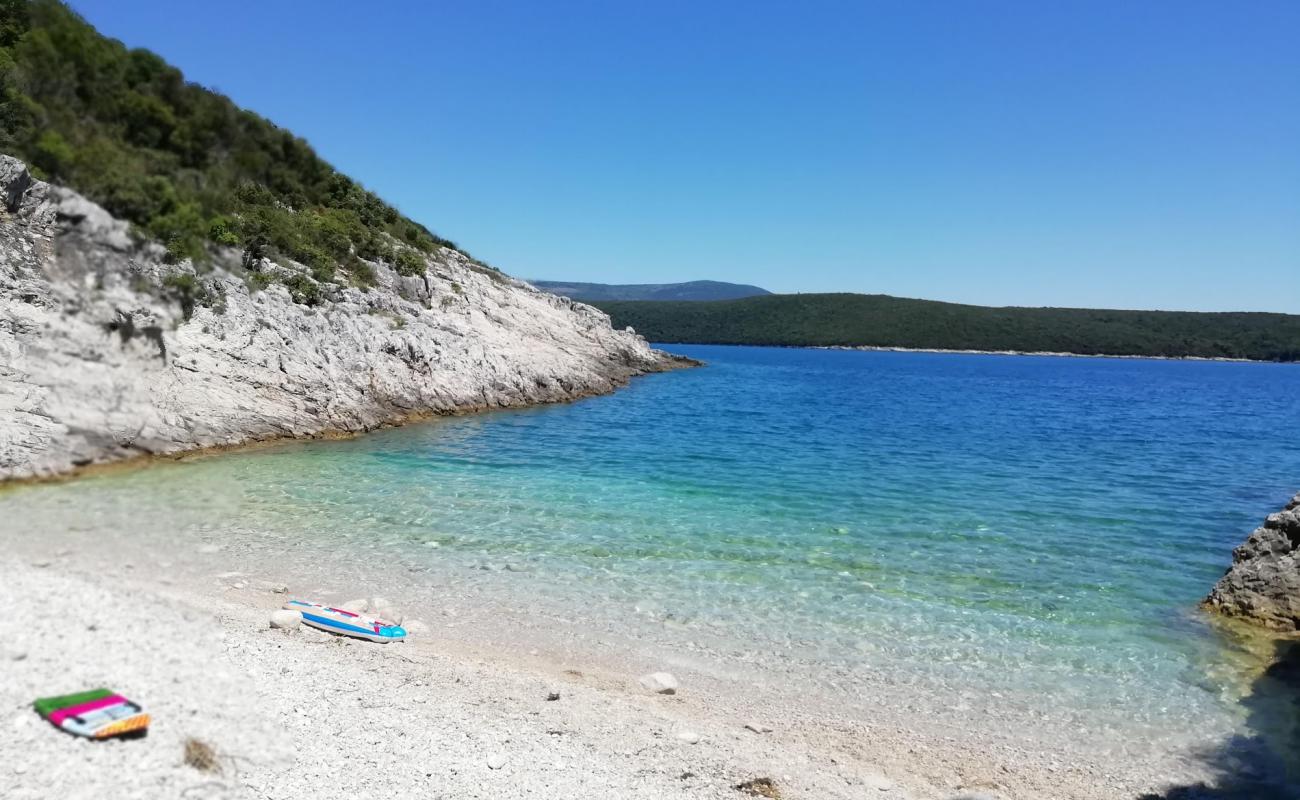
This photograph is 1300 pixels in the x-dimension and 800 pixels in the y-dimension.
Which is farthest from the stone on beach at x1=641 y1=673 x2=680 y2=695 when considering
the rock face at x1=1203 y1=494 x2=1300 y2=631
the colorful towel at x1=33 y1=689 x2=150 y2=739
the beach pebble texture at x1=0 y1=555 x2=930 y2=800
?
the rock face at x1=1203 y1=494 x2=1300 y2=631

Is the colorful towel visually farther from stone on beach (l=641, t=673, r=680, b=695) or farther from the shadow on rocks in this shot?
the shadow on rocks

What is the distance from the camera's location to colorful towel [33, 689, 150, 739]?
6582 millimetres

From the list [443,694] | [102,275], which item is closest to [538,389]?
[102,275]

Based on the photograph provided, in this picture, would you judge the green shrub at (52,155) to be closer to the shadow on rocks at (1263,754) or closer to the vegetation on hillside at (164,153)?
the vegetation on hillside at (164,153)

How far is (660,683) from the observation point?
380 inches

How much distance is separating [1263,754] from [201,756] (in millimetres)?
11469

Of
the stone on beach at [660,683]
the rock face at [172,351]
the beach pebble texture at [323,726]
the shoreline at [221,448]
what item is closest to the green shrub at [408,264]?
the rock face at [172,351]

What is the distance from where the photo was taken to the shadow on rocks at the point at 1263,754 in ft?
25.1

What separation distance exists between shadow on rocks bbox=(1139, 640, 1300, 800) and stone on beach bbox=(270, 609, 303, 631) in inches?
433

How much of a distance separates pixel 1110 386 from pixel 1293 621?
91.0 m

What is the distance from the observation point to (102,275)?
26141mm

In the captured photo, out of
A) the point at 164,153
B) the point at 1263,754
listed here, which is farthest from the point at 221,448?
the point at 1263,754

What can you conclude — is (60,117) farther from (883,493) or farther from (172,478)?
(883,493)

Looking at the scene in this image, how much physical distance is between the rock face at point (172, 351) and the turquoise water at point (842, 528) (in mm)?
2222
